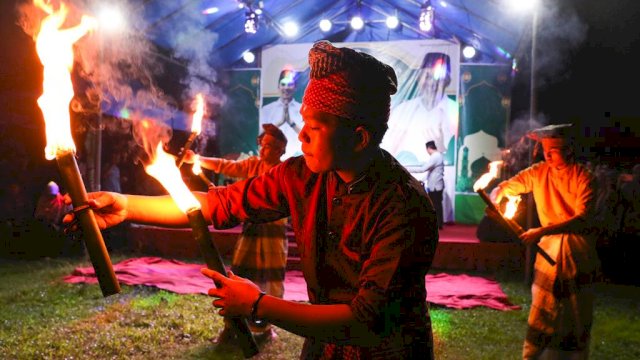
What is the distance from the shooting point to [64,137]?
1910 millimetres

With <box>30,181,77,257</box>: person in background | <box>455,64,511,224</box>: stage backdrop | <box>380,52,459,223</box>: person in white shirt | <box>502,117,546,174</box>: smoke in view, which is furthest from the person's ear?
<box>455,64,511,224</box>: stage backdrop

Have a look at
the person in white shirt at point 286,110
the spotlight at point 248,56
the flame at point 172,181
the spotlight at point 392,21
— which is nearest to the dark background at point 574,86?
the spotlight at point 392,21

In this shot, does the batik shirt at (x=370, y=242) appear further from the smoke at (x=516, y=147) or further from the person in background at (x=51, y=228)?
the smoke at (x=516, y=147)

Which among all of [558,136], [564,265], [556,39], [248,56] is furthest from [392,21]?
[564,265]

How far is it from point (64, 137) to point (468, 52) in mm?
15868

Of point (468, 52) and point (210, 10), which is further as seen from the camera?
point (468, 52)

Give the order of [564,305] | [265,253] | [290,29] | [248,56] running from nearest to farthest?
[564,305] < [265,253] < [290,29] < [248,56]

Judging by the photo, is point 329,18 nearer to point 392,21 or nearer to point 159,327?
point 392,21

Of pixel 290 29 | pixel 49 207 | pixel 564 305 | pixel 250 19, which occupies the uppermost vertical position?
pixel 290 29

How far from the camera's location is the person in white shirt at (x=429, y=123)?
15820 mm

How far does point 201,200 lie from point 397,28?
50.7 feet

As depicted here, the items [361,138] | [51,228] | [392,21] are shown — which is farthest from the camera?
[392,21]

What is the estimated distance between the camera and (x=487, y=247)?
10.7 metres

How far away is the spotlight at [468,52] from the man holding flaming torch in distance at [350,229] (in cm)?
1497
